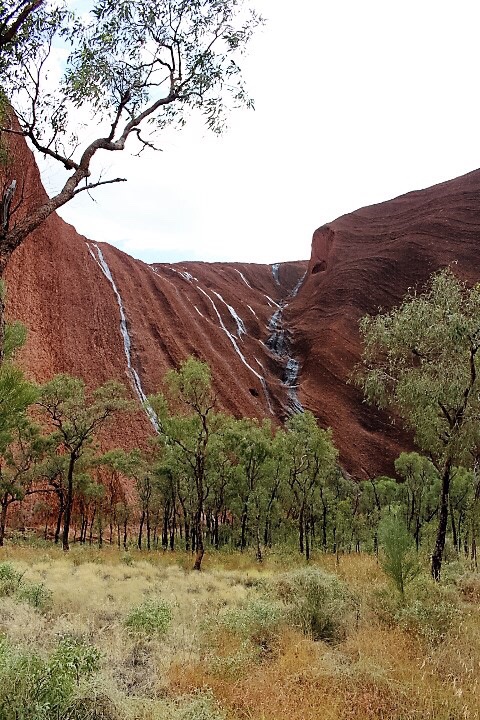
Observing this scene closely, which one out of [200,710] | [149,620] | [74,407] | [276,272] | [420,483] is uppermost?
[276,272]

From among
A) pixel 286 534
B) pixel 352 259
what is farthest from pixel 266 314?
pixel 286 534

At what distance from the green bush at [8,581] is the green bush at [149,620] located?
3.18m

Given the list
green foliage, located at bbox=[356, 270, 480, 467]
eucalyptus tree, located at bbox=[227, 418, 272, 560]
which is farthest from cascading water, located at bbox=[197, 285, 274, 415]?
green foliage, located at bbox=[356, 270, 480, 467]

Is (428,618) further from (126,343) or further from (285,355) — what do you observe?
(285,355)

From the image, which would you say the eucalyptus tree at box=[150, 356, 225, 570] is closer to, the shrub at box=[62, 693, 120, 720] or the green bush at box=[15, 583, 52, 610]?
the green bush at box=[15, 583, 52, 610]

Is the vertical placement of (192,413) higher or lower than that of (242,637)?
higher

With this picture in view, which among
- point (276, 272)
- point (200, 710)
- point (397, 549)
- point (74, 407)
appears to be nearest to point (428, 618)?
point (397, 549)

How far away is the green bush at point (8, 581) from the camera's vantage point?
9.73m

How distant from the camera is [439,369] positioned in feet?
43.6

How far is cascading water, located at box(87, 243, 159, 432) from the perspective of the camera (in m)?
47.0

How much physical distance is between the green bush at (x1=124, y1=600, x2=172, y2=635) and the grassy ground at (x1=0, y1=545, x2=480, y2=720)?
0.03 metres

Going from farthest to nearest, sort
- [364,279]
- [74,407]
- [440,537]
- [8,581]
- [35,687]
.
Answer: [364,279] → [74,407] → [440,537] → [8,581] → [35,687]

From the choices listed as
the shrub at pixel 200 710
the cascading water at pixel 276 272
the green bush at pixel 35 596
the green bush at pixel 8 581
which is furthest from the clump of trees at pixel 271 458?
the cascading water at pixel 276 272

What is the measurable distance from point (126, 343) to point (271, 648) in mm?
48556
